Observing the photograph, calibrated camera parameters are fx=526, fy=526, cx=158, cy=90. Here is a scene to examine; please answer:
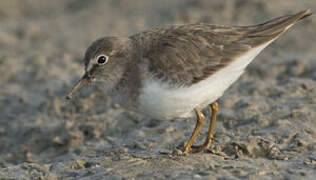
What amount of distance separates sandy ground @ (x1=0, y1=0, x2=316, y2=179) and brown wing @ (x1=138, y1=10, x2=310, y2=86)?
1047 mm

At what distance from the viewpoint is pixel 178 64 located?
21.5 ft

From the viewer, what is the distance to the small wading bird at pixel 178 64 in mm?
6375

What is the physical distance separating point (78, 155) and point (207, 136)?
197 cm

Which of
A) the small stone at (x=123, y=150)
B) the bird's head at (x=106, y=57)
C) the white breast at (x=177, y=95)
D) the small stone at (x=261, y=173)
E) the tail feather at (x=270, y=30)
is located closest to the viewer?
the small stone at (x=261, y=173)

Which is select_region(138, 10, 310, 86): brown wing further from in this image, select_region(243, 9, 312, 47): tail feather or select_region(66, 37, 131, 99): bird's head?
select_region(66, 37, 131, 99): bird's head

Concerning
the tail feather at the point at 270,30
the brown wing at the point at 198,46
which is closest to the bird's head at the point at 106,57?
the brown wing at the point at 198,46

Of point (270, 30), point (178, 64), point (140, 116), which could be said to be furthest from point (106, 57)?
point (270, 30)

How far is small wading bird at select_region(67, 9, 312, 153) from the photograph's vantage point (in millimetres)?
6375

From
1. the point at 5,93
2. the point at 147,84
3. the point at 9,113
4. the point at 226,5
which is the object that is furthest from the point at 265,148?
the point at 226,5

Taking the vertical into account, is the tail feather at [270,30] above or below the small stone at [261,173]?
above

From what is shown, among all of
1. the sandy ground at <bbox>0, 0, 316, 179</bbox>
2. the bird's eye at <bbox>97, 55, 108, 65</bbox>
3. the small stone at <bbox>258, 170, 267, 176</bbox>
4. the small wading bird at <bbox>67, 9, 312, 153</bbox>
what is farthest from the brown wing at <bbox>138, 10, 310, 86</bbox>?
the small stone at <bbox>258, 170, 267, 176</bbox>

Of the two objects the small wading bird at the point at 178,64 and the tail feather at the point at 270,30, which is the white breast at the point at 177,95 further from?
the tail feather at the point at 270,30

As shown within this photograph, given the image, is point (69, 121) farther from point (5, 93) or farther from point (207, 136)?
point (207, 136)

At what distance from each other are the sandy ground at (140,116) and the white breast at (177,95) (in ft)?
2.01
